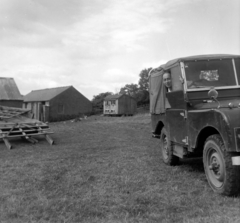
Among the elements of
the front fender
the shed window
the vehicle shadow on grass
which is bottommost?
the vehicle shadow on grass

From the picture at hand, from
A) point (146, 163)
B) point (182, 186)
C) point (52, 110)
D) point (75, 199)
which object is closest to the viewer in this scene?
point (75, 199)

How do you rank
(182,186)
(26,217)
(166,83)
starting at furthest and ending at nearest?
1. (166,83)
2. (182,186)
3. (26,217)

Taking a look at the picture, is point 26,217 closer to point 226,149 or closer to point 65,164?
point 226,149

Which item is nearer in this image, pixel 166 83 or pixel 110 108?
pixel 166 83

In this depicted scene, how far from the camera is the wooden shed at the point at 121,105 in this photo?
125 feet

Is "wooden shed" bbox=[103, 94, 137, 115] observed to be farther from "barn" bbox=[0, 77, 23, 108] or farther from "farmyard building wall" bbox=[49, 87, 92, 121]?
"barn" bbox=[0, 77, 23, 108]

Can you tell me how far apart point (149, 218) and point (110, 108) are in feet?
120

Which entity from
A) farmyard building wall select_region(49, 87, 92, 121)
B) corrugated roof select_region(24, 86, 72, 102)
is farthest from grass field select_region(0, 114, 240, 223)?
corrugated roof select_region(24, 86, 72, 102)

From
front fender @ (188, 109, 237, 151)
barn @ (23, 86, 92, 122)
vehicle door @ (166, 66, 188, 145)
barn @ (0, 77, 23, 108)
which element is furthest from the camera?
barn @ (23, 86, 92, 122)

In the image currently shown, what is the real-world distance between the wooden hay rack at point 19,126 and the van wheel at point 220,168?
28.0 ft

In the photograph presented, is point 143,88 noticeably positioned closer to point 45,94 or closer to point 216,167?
point 45,94

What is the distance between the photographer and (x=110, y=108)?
39938 millimetres

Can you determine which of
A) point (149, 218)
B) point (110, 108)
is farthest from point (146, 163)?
point (110, 108)

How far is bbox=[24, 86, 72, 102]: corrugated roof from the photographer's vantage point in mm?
40338
